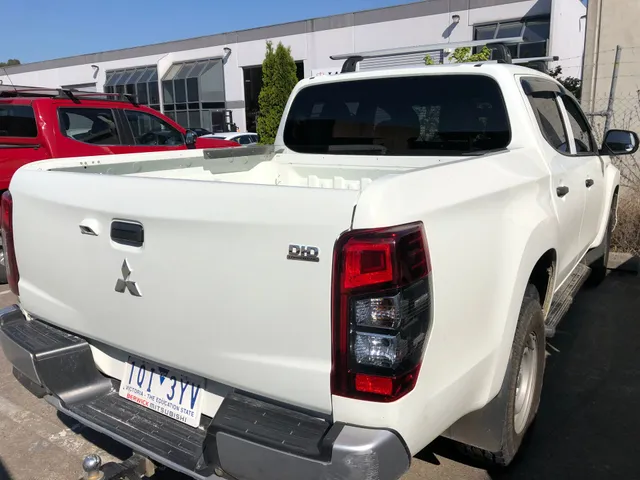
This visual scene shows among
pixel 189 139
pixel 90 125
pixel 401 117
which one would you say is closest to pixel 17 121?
pixel 90 125

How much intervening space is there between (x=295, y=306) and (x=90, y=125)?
5.92 meters

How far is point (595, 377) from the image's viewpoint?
3.73 meters

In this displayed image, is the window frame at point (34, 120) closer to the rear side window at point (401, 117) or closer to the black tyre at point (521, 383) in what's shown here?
the rear side window at point (401, 117)

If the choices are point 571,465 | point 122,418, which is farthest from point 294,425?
point 571,465

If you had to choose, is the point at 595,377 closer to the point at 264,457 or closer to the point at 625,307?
the point at 625,307

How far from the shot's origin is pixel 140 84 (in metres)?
29.5

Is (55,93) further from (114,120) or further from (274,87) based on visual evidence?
(274,87)

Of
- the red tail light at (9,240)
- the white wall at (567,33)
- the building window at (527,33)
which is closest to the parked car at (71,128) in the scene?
the red tail light at (9,240)

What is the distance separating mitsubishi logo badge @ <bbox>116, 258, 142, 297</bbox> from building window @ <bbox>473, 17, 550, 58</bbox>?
1801 cm

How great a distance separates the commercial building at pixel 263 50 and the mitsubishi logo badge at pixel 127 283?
1397 centimetres

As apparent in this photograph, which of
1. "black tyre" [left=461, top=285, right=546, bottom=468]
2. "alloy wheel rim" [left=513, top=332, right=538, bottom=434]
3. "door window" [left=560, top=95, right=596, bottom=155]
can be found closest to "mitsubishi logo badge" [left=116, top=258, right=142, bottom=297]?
"black tyre" [left=461, top=285, right=546, bottom=468]

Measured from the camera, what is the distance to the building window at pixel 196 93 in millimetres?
27203

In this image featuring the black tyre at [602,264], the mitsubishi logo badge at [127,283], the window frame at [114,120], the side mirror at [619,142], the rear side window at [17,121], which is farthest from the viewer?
the window frame at [114,120]

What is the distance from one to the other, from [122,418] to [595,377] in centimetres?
311
